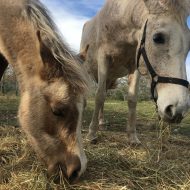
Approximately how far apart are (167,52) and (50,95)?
1.68 meters

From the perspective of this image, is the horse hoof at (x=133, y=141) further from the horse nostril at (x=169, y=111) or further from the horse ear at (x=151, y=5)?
the horse ear at (x=151, y=5)

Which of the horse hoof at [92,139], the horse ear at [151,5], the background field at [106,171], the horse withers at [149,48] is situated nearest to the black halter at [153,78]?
the horse withers at [149,48]

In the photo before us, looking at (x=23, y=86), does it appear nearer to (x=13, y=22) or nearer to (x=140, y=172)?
(x=13, y=22)

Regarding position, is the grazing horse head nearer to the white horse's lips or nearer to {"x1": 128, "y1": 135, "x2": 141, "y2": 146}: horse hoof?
the white horse's lips

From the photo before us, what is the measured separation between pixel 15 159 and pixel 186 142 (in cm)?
374

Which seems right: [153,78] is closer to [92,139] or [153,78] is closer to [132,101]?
[132,101]

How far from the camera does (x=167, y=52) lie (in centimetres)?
445

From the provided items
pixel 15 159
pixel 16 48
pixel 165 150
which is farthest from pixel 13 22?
pixel 165 150

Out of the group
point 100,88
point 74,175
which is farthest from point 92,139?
point 74,175

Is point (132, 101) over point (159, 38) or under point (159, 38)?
under

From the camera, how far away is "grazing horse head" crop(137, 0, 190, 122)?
4074 mm

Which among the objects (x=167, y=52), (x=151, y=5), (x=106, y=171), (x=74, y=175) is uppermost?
(x=151, y=5)

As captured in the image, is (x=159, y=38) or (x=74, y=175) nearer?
(x=74, y=175)

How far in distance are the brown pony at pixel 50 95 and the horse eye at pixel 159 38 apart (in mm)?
1399
